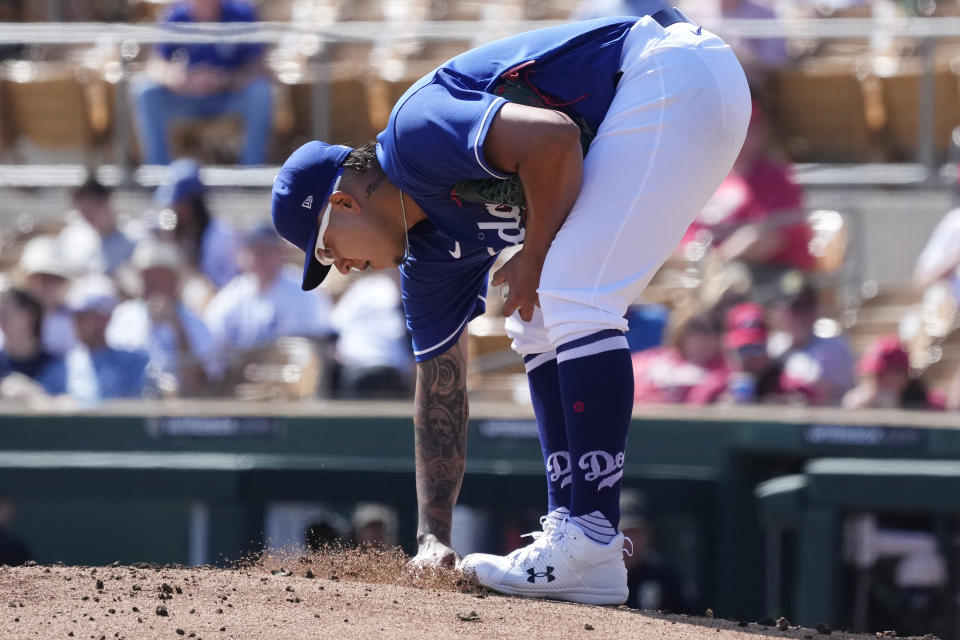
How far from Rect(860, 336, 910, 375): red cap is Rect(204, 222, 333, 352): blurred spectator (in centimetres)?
265

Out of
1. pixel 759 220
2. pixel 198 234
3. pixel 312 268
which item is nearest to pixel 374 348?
pixel 198 234

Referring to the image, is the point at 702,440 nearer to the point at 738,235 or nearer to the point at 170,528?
the point at 738,235

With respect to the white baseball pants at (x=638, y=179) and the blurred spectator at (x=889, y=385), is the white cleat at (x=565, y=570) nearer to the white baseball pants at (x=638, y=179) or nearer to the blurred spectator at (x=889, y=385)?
the white baseball pants at (x=638, y=179)

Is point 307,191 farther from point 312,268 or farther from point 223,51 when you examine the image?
point 223,51

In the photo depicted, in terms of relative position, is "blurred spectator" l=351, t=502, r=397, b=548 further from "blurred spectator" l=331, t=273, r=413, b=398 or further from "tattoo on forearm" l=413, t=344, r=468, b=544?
"tattoo on forearm" l=413, t=344, r=468, b=544

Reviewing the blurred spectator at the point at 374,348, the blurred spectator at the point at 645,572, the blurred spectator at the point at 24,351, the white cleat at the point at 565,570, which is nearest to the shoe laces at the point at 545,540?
the white cleat at the point at 565,570

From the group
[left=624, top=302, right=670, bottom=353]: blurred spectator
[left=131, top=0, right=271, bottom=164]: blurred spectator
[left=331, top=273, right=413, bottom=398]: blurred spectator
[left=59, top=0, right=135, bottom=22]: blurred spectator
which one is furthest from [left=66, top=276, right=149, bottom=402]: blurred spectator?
[left=59, top=0, right=135, bottom=22]: blurred spectator

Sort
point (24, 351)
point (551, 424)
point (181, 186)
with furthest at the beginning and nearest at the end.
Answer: point (181, 186) < point (24, 351) < point (551, 424)

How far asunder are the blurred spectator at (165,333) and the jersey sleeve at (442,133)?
4.19m

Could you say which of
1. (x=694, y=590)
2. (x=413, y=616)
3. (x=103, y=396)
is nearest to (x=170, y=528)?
(x=103, y=396)

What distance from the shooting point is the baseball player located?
3629 millimetres

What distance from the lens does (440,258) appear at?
13.6 feet

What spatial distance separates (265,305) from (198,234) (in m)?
0.78

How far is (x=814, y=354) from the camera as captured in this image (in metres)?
6.99
